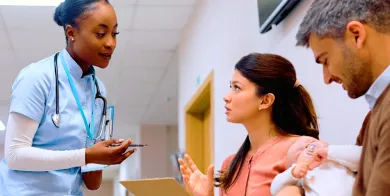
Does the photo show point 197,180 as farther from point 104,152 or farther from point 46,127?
point 46,127

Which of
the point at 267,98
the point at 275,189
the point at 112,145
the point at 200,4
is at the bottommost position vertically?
the point at 275,189

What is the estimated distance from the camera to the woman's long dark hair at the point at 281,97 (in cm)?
168

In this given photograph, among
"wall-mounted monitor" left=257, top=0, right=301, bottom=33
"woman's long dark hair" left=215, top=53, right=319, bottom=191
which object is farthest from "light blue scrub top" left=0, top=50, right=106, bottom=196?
"wall-mounted monitor" left=257, top=0, right=301, bottom=33

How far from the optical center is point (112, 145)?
1.64 m

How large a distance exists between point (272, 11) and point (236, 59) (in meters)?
0.79

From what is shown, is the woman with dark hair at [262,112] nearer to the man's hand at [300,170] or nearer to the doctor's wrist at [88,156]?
the doctor's wrist at [88,156]

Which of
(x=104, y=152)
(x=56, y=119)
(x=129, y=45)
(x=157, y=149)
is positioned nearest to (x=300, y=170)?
(x=104, y=152)

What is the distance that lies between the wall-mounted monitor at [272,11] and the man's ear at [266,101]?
0.65m

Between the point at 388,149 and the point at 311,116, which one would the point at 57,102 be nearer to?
the point at 311,116

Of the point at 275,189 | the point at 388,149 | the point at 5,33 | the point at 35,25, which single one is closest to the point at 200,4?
the point at 35,25

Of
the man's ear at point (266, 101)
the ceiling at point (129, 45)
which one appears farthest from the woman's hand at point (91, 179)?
the ceiling at point (129, 45)

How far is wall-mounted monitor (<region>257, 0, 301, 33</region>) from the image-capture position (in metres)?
2.26

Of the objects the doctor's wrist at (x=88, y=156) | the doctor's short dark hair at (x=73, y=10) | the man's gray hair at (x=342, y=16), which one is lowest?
the doctor's wrist at (x=88, y=156)

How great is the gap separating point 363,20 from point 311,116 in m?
0.72
